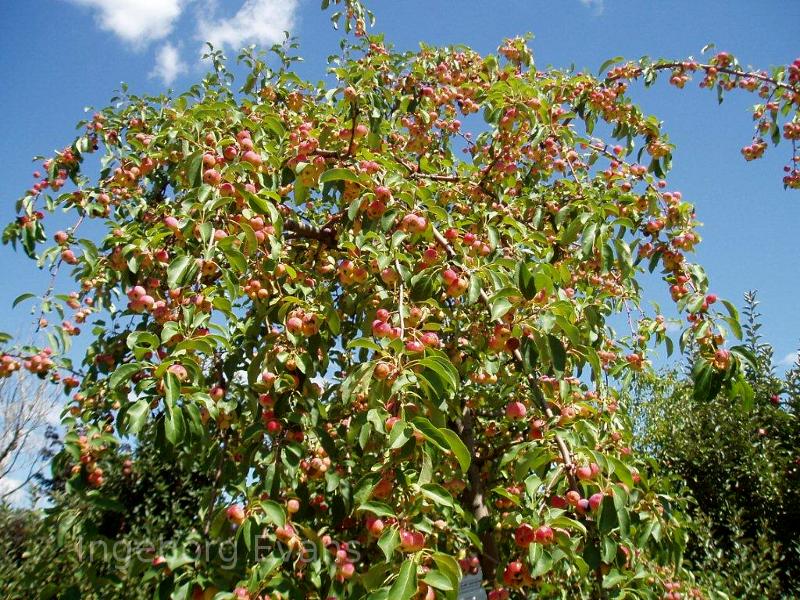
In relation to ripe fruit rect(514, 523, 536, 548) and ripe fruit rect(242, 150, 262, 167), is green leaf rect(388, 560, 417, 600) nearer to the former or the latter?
ripe fruit rect(514, 523, 536, 548)

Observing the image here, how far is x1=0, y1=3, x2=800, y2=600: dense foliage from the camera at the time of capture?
158 cm

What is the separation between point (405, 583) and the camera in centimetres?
127

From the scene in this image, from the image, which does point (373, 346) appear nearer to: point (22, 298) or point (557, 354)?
point (557, 354)

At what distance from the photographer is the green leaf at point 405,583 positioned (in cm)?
124

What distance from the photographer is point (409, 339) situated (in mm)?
1675

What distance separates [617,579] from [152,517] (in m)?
4.28

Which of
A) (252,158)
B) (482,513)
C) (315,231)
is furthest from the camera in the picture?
(315,231)

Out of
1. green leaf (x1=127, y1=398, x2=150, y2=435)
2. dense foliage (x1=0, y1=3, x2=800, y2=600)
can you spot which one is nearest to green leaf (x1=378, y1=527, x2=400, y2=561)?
dense foliage (x1=0, y1=3, x2=800, y2=600)

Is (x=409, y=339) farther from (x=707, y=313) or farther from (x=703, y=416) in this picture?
(x=703, y=416)

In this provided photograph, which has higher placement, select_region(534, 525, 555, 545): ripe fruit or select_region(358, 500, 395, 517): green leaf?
select_region(358, 500, 395, 517): green leaf

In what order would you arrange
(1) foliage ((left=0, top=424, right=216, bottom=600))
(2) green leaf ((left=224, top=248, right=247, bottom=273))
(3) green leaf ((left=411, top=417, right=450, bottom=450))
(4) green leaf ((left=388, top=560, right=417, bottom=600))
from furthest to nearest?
(1) foliage ((left=0, top=424, right=216, bottom=600))
(2) green leaf ((left=224, top=248, right=247, bottom=273))
(3) green leaf ((left=411, top=417, right=450, bottom=450))
(4) green leaf ((left=388, top=560, right=417, bottom=600))

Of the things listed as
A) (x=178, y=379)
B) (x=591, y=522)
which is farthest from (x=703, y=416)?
(x=178, y=379)

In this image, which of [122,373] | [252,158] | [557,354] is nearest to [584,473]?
[557,354]

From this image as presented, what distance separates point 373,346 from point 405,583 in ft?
1.90
